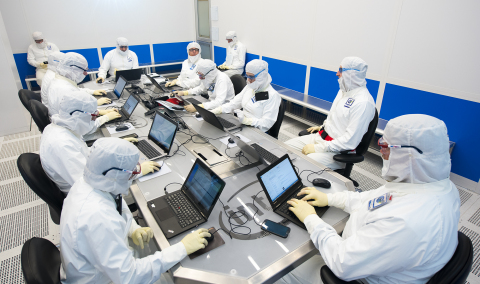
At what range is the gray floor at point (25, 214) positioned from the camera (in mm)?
2076

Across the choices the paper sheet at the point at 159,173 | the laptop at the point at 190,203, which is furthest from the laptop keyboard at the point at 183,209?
the paper sheet at the point at 159,173

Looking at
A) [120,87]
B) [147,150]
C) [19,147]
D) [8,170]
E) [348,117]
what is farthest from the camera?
[19,147]

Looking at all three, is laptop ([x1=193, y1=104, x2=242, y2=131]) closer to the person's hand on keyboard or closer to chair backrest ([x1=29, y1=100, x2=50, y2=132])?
the person's hand on keyboard

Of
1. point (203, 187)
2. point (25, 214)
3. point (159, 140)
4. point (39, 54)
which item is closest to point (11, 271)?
point (25, 214)

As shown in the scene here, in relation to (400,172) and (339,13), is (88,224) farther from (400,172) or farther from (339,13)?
(339,13)

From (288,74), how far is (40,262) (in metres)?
4.64

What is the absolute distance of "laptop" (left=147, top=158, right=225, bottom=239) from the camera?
1455 millimetres

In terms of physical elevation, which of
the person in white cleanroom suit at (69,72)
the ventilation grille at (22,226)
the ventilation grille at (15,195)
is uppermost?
the person in white cleanroom suit at (69,72)

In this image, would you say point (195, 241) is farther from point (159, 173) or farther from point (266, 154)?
point (266, 154)

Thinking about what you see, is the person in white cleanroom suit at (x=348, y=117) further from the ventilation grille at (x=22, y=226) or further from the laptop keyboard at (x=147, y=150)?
the ventilation grille at (x=22, y=226)

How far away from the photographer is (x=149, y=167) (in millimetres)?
1920

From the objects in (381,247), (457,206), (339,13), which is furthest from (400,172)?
(339,13)

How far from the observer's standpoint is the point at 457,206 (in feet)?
3.84

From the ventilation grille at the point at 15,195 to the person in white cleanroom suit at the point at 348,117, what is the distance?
9.53 feet
